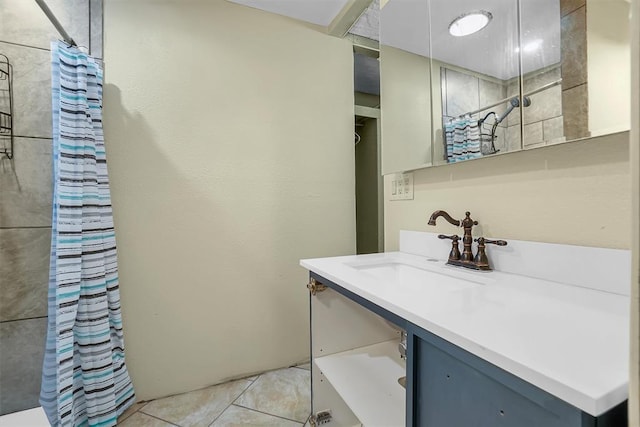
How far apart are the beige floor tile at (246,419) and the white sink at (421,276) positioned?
88 centimetres

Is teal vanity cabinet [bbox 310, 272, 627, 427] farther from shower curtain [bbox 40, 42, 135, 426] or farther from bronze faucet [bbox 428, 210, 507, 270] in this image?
shower curtain [bbox 40, 42, 135, 426]

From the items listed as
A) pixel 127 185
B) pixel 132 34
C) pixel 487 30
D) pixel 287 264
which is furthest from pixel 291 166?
pixel 487 30

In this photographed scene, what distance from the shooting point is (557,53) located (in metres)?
0.82

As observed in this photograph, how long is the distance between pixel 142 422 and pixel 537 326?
1.72 metres

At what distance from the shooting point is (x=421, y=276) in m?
0.97

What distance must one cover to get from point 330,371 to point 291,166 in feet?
3.92

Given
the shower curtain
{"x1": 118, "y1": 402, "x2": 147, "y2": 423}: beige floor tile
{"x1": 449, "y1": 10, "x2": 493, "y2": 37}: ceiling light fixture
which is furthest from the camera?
{"x1": 118, "y1": 402, "x2": 147, "y2": 423}: beige floor tile

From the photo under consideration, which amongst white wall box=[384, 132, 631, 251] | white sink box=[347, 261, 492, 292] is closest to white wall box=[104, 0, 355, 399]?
white sink box=[347, 261, 492, 292]

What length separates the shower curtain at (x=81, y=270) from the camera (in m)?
1.16

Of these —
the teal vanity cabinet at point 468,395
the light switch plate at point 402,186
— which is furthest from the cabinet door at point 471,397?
the light switch plate at point 402,186

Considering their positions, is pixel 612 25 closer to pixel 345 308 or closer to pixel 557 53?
pixel 557 53

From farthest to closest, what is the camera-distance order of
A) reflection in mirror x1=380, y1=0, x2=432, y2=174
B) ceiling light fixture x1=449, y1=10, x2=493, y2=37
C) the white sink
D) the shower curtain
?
reflection in mirror x1=380, y1=0, x2=432, y2=174, the shower curtain, ceiling light fixture x1=449, y1=10, x2=493, y2=37, the white sink

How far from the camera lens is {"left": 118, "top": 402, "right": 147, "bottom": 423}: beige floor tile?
1.39 metres

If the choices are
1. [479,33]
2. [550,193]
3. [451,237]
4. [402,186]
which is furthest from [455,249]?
[479,33]
